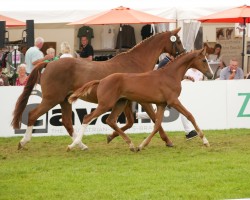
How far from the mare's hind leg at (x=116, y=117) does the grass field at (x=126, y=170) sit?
0.59 feet

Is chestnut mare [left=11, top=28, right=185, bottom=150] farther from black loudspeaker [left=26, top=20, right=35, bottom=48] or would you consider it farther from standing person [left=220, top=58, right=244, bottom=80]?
standing person [left=220, top=58, right=244, bottom=80]

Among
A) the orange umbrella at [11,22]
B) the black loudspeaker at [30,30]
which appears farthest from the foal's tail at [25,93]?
the orange umbrella at [11,22]

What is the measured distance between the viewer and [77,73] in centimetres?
1400

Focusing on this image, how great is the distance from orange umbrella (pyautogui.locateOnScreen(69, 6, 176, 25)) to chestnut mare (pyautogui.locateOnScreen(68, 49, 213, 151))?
249 inches

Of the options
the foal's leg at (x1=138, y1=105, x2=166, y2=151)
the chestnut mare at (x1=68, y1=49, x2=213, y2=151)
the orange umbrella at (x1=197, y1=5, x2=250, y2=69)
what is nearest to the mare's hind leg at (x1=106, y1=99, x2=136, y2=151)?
the chestnut mare at (x1=68, y1=49, x2=213, y2=151)

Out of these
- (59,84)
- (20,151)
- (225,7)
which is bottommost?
(20,151)

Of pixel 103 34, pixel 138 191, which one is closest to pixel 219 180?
pixel 138 191

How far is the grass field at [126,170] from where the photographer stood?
958 centimetres

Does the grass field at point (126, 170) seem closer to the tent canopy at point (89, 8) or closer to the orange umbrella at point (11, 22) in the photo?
the orange umbrella at point (11, 22)

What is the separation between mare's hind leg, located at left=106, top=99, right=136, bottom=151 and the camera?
13.5 meters

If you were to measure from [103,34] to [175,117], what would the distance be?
7.57 metres

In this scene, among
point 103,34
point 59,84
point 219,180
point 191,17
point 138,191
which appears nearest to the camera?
point 138,191

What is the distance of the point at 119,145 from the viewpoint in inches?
578

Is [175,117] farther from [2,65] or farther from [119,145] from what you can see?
[2,65]
